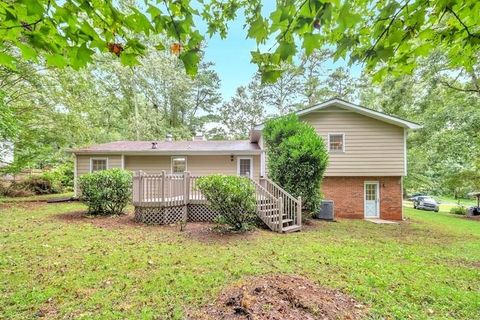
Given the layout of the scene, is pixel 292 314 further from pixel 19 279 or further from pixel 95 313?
pixel 19 279

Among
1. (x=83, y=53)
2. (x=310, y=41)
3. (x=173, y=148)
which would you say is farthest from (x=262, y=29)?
(x=173, y=148)

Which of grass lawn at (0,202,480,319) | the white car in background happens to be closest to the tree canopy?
grass lawn at (0,202,480,319)

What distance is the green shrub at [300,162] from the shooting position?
932cm

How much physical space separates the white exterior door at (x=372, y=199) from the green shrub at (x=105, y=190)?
33.9 ft

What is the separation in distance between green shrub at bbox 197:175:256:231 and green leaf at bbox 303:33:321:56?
208 inches

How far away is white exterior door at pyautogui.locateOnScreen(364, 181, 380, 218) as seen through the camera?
12.4 m

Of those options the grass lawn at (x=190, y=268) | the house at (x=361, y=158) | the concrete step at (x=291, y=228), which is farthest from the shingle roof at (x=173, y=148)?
the grass lawn at (x=190, y=268)

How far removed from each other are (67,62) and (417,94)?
70.1ft

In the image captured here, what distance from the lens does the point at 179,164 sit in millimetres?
14773

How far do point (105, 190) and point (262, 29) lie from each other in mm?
8891

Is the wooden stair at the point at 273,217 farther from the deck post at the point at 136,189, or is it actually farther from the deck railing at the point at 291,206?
the deck post at the point at 136,189

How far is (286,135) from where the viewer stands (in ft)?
32.8

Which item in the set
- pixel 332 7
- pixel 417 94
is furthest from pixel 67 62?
pixel 417 94

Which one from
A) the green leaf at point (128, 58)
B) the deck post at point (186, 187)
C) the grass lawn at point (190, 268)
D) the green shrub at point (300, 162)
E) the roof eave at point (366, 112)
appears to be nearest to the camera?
the green leaf at point (128, 58)
